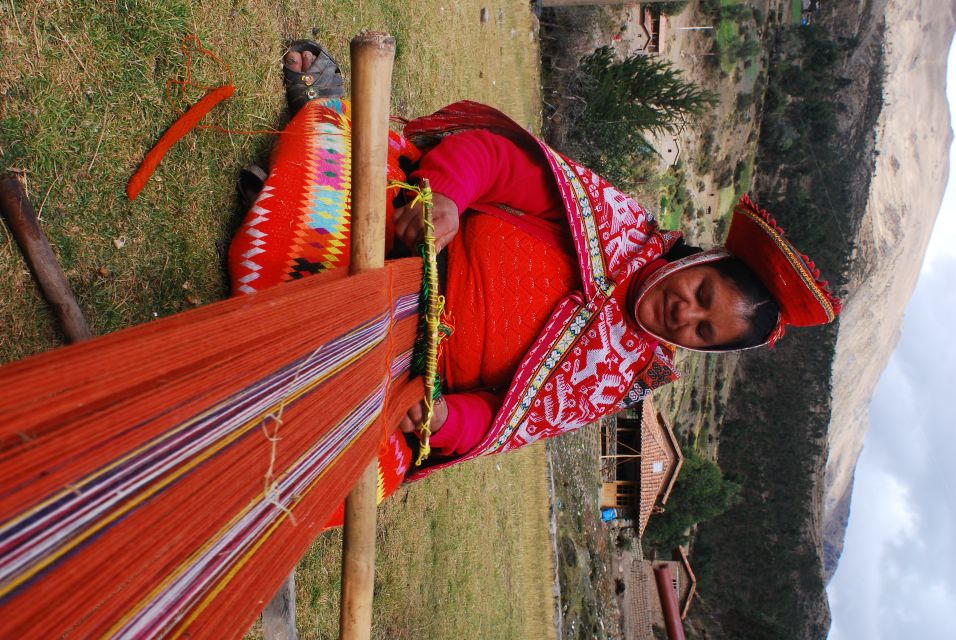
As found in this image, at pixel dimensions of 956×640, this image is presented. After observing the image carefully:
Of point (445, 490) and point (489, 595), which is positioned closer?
point (445, 490)

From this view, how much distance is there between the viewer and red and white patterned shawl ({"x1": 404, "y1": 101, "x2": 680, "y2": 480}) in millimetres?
2570

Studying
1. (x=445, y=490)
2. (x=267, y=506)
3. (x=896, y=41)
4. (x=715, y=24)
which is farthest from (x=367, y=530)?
(x=896, y=41)

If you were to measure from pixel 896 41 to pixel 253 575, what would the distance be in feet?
180

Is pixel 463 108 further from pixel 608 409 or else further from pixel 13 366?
pixel 13 366

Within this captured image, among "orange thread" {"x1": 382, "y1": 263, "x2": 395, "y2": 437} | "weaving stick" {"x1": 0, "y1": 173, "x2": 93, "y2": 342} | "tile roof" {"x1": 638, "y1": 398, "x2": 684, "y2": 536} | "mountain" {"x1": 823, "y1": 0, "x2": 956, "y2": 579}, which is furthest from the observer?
"mountain" {"x1": 823, "y1": 0, "x2": 956, "y2": 579}

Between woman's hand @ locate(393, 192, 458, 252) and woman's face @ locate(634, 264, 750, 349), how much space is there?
946 millimetres

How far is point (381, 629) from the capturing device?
438 cm

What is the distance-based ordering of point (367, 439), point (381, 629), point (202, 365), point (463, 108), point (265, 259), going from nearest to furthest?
1. point (202, 365)
2. point (367, 439)
3. point (265, 259)
4. point (463, 108)
5. point (381, 629)

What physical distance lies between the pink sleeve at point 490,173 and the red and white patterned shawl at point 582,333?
93mm

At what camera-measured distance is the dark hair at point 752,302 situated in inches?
102

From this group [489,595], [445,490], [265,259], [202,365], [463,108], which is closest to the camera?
[202,365]

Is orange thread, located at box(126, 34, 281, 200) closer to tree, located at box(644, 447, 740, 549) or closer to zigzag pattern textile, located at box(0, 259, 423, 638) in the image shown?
zigzag pattern textile, located at box(0, 259, 423, 638)

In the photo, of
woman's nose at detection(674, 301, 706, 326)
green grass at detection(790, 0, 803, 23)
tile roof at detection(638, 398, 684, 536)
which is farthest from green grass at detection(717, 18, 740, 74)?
woman's nose at detection(674, 301, 706, 326)

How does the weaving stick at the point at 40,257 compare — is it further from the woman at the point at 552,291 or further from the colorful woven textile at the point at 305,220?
the woman at the point at 552,291
